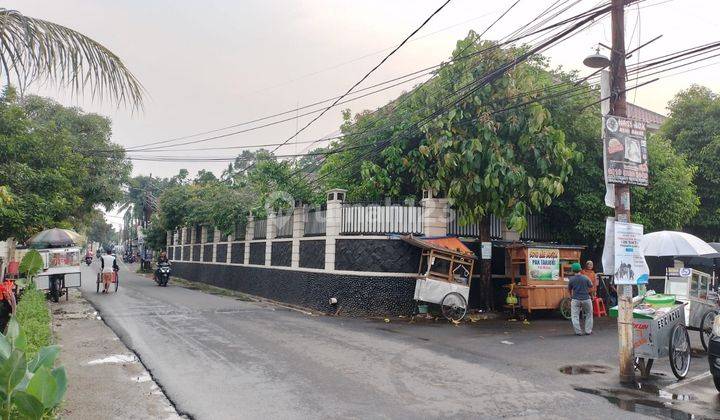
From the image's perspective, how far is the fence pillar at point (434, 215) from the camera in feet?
51.1

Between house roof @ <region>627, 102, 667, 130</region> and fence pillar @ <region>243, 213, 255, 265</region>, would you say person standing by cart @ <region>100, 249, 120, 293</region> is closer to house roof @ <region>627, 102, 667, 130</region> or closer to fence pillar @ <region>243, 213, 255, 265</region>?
fence pillar @ <region>243, 213, 255, 265</region>

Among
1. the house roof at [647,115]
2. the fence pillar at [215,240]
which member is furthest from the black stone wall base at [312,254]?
the house roof at [647,115]

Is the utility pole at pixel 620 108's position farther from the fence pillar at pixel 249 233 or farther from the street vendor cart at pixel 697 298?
the fence pillar at pixel 249 233

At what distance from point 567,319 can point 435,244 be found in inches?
171

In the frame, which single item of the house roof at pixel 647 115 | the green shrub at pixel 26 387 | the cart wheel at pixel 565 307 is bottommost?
the cart wheel at pixel 565 307

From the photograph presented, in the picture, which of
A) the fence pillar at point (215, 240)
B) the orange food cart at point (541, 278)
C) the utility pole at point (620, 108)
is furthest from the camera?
the fence pillar at point (215, 240)

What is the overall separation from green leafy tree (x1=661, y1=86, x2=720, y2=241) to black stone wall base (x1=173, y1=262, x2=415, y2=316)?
1544 cm

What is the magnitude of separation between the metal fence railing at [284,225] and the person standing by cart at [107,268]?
611 centimetres

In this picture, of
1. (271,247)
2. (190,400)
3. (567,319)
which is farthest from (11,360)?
(271,247)

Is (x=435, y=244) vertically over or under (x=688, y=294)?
over

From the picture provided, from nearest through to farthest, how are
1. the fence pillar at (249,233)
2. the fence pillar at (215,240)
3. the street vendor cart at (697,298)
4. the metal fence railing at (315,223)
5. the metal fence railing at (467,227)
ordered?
the street vendor cart at (697,298) → the metal fence railing at (467,227) → the metal fence railing at (315,223) → the fence pillar at (249,233) → the fence pillar at (215,240)

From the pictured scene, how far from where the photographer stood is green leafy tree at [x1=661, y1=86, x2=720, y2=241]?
22.3 m

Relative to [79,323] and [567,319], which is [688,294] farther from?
[79,323]

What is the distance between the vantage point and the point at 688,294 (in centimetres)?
1199
